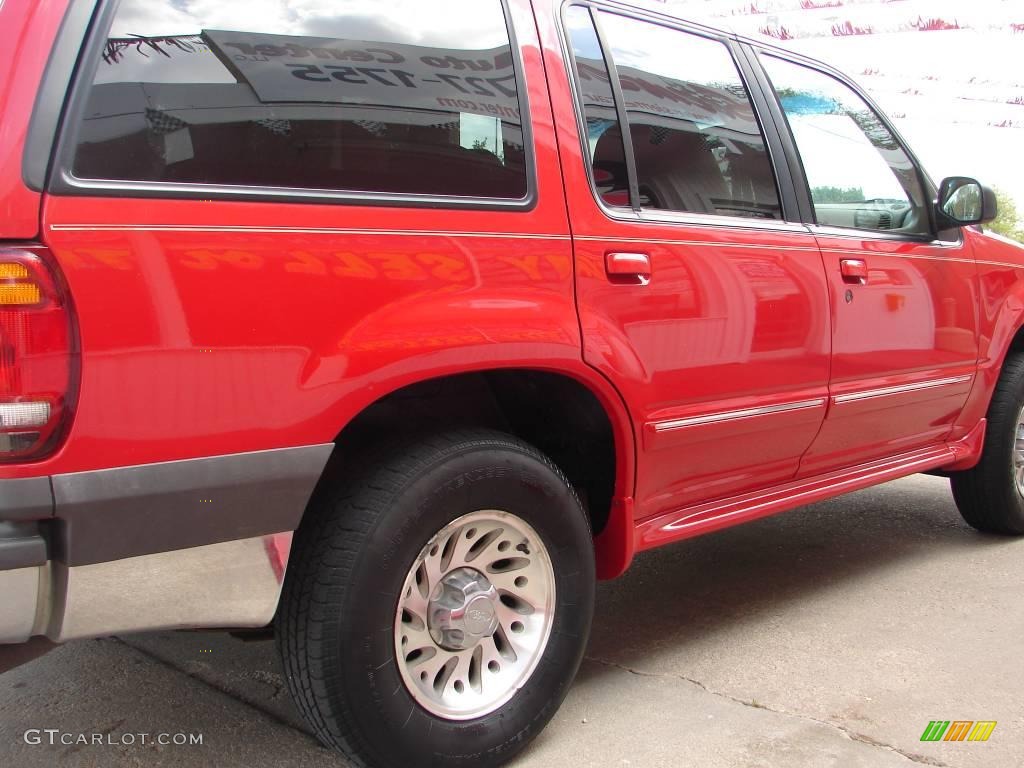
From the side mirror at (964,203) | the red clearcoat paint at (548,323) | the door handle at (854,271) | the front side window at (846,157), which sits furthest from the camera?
the side mirror at (964,203)

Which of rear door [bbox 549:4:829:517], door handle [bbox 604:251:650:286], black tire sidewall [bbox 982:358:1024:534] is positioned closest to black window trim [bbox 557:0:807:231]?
rear door [bbox 549:4:829:517]

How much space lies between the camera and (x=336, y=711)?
6.51ft

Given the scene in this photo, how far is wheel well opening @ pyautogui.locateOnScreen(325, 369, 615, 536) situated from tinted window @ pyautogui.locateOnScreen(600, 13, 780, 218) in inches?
23.1

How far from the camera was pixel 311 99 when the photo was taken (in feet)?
6.30

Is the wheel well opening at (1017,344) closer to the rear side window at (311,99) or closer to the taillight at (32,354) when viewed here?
the rear side window at (311,99)

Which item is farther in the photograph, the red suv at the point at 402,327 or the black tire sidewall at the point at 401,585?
the black tire sidewall at the point at 401,585

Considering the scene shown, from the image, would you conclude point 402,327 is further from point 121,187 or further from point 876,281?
point 876,281

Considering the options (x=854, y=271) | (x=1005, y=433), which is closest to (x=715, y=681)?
(x=854, y=271)

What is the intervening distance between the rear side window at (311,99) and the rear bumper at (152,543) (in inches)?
20.9

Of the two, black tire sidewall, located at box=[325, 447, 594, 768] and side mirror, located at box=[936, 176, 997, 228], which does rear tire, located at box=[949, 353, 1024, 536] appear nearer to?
side mirror, located at box=[936, 176, 997, 228]

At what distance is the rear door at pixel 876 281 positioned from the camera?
317cm

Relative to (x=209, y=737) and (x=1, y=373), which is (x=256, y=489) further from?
(x=209, y=737)

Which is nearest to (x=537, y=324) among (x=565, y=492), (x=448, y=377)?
(x=448, y=377)

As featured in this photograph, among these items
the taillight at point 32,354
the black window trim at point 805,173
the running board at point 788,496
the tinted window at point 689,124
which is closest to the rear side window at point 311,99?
the taillight at point 32,354
